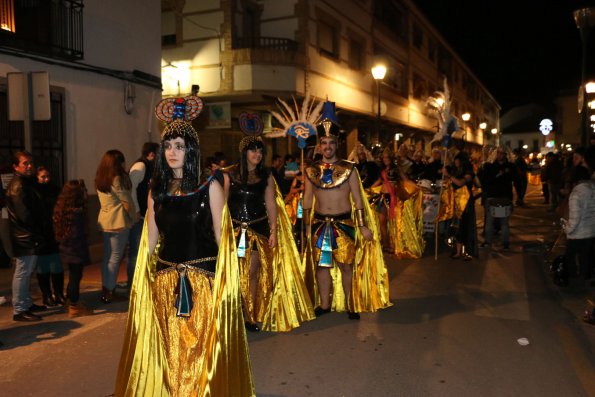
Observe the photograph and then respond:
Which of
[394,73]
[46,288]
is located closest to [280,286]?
[46,288]

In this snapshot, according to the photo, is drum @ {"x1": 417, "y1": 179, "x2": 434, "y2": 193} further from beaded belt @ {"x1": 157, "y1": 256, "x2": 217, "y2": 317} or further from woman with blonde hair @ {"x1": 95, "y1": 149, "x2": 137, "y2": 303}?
beaded belt @ {"x1": 157, "y1": 256, "x2": 217, "y2": 317}

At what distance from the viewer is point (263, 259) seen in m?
5.65

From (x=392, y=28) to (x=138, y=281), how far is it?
1123 inches

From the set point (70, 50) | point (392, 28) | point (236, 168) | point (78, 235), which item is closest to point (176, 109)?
point (236, 168)

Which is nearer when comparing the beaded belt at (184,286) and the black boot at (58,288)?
the beaded belt at (184,286)

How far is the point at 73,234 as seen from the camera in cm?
644

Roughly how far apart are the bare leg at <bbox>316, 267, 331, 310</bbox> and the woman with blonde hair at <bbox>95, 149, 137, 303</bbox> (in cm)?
255

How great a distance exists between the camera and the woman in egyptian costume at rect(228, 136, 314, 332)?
555 centimetres

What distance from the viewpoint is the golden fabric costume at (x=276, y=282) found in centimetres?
558

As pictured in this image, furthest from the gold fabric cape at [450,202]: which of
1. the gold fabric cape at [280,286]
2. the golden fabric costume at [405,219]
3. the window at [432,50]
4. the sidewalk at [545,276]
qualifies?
the window at [432,50]

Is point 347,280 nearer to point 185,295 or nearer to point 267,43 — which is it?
point 185,295

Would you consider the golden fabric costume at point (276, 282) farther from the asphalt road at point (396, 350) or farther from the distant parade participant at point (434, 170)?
the distant parade participant at point (434, 170)

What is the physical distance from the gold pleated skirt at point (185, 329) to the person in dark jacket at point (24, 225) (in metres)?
3.36

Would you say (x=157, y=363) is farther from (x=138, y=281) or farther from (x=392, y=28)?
(x=392, y=28)
